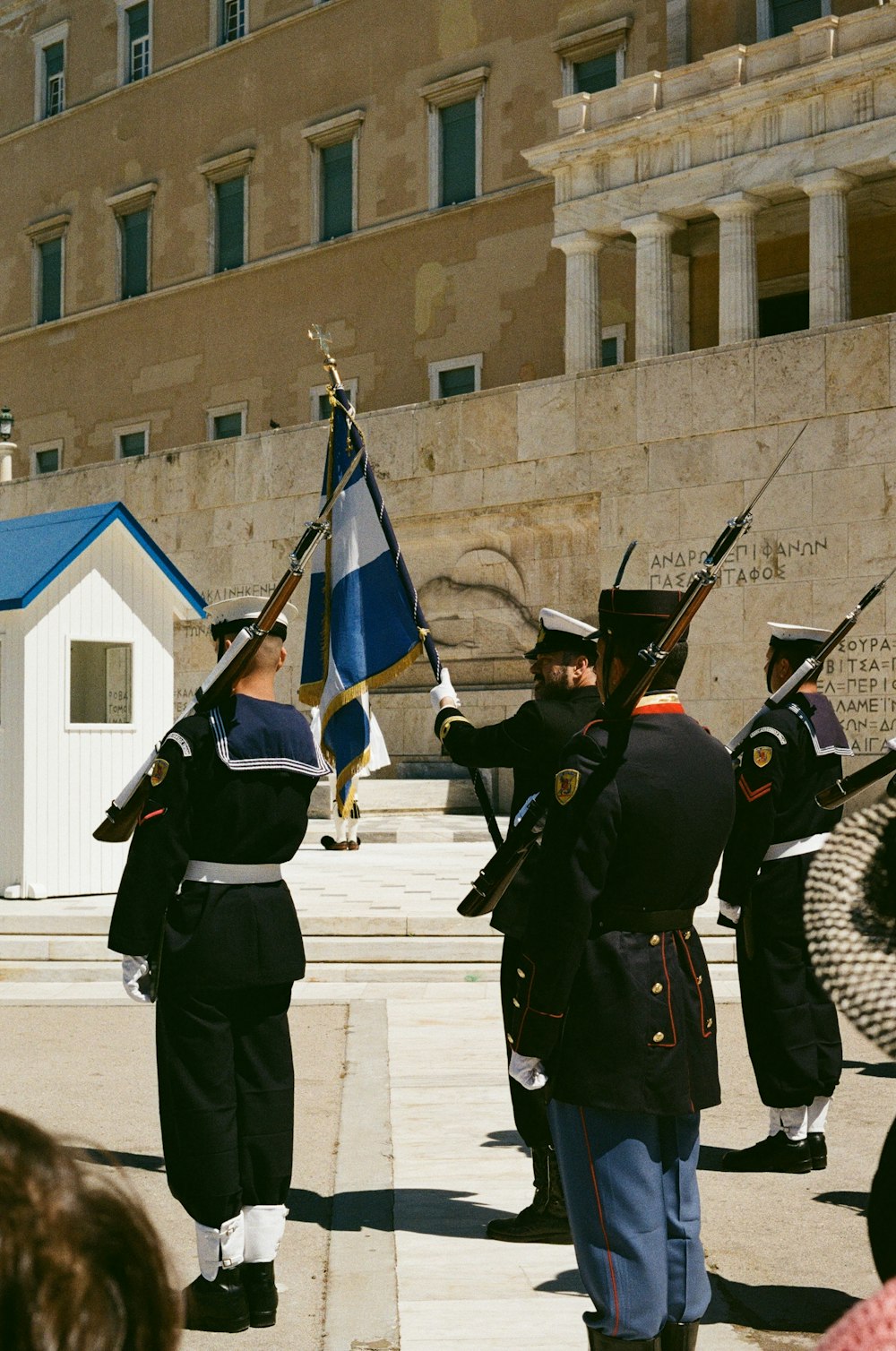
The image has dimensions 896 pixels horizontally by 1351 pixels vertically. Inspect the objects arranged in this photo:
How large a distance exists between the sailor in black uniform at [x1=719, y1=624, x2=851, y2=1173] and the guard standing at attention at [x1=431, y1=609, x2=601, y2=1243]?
3.45 ft

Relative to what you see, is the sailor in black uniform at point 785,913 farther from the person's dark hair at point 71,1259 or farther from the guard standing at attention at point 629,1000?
the person's dark hair at point 71,1259

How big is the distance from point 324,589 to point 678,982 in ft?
10.8

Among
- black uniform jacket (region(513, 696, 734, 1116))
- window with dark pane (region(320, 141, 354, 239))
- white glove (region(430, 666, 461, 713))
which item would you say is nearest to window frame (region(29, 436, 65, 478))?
window with dark pane (region(320, 141, 354, 239))

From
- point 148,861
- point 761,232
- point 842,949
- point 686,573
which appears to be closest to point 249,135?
point 761,232

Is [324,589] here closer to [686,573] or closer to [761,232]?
[686,573]

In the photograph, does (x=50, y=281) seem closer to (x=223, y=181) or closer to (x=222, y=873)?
(x=223, y=181)

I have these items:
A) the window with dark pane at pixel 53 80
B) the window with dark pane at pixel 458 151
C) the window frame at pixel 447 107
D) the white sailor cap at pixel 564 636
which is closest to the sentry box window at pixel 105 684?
the white sailor cap at pixel 564 636

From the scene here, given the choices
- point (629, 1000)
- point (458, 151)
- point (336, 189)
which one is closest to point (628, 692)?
point (629, 1000)

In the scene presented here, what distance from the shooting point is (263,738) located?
15.0 feet

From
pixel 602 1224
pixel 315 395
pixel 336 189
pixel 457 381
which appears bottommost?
pixel 602 1224

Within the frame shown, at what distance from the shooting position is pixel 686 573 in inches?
777

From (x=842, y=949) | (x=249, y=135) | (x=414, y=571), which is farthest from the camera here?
(x=249, y=135)

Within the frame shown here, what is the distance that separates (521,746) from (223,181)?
99.7ft

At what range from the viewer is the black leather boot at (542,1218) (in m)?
4.91
